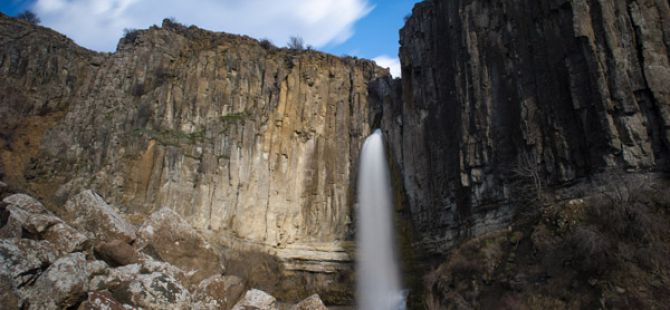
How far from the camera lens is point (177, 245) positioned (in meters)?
17.2

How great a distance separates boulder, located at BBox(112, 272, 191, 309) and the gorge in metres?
3.12

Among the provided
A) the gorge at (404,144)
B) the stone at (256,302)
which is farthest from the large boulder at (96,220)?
the stone at (256,302)

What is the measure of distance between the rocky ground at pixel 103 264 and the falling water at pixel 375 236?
21541 mm

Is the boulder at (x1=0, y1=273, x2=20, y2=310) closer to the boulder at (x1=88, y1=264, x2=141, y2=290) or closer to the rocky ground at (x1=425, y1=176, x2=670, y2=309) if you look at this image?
the boulder at (x1=88, y1=264, x2=141, y2=290)

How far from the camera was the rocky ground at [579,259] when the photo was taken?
2133 cm

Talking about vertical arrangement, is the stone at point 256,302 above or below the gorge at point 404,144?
below

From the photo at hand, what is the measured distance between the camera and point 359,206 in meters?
44.0

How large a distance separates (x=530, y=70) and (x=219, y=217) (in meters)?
24.3

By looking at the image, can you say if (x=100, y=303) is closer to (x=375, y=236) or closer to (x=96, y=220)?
(x=96, y=220)

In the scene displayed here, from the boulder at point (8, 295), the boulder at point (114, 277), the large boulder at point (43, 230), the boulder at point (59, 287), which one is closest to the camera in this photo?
the boulder at point (8, 295)

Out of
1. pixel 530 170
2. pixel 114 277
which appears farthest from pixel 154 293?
pixel 530 170

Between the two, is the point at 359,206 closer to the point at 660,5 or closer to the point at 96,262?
the point at 660,5

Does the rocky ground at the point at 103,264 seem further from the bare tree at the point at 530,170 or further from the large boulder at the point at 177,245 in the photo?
the bare tree at the point at 530,170

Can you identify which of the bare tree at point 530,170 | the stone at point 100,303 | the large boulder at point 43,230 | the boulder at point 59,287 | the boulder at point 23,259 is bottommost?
the stone at point 100,303
